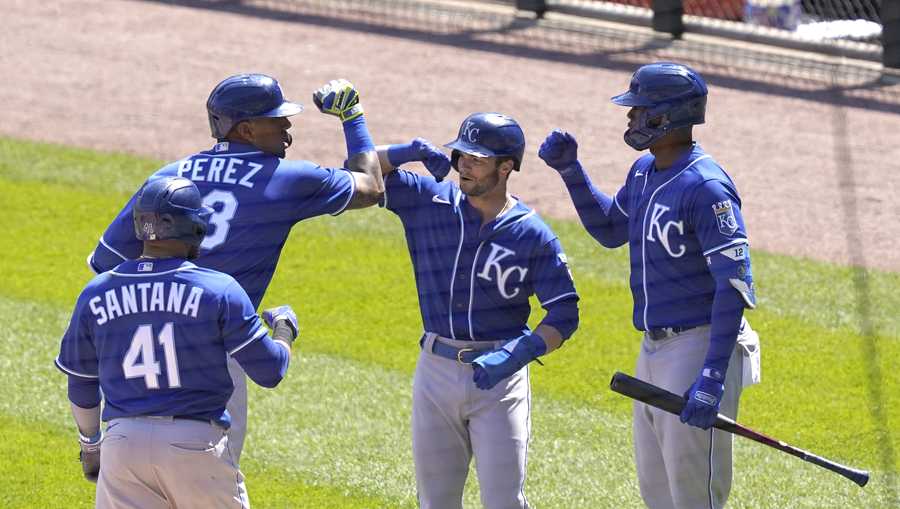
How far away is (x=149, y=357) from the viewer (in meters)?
4.20

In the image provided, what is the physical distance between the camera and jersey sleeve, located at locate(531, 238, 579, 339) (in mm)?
4809

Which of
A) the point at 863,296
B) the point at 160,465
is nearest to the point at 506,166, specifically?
the point at 160,465

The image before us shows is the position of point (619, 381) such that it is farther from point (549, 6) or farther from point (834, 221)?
point (549, 6)

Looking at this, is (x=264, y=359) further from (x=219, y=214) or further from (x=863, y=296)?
(x=863, y=296)

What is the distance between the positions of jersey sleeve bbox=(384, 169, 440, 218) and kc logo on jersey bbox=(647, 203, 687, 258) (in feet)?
2.46

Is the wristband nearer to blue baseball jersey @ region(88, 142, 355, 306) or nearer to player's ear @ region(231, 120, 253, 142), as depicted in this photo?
blue baseball jersey @ region(88, 142, 355, 306)

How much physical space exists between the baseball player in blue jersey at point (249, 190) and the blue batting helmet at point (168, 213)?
50cm

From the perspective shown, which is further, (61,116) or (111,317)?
(61,116)

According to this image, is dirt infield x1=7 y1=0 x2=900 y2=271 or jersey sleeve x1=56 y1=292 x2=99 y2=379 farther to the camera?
dirt infield x1=7 y1=0 x2=900 y2=271

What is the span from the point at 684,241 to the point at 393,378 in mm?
2711

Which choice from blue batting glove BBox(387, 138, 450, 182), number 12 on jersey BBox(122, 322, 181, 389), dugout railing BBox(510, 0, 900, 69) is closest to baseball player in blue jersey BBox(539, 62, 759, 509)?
blue batting glove BBox(387, 138, 450, 182)

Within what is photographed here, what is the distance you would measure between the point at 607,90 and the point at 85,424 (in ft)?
24.4

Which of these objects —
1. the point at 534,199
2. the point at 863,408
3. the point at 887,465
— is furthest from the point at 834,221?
the point at 887,465

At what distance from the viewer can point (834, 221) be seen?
30.1 ft
